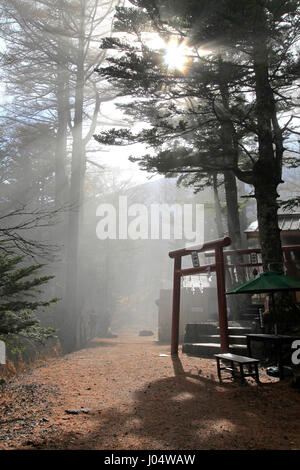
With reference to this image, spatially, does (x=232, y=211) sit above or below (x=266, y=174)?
above

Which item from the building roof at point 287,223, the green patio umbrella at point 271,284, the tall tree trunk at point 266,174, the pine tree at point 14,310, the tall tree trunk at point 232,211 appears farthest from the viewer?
the building roof at point 287,223

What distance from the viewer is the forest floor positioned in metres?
3.98

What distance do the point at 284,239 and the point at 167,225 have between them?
31369 millimetres

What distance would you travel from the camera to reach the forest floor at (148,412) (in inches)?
157

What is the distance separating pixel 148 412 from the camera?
5090 mm

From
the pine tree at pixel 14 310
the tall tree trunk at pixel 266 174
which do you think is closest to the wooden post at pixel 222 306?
the tall tree trunk at pixel 266 174

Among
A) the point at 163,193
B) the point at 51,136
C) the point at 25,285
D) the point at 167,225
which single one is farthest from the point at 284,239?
the point at 163,193

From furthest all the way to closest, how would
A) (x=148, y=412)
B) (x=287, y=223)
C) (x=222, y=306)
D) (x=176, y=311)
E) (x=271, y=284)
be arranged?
(x=287, y=223), (x=176, y=311), (x=222, y=306), (x=271, y=284), (x=148, y=412)

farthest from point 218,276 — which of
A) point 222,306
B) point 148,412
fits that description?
point 148,412

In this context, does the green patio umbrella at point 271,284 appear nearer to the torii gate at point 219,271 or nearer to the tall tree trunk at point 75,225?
the torii gate at point 219,271

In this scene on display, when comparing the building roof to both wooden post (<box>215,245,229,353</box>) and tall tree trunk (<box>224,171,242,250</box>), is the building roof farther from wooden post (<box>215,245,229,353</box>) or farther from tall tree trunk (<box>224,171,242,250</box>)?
wooden post (<box>215,245,229,353</box>)

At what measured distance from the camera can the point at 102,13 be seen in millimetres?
19062

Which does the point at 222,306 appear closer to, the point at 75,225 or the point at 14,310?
the point at 14,310

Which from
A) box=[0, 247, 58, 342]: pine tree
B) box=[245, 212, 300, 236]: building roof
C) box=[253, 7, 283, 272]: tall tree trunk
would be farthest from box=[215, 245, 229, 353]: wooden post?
box=[245, 212, 300, 236]: building roof
